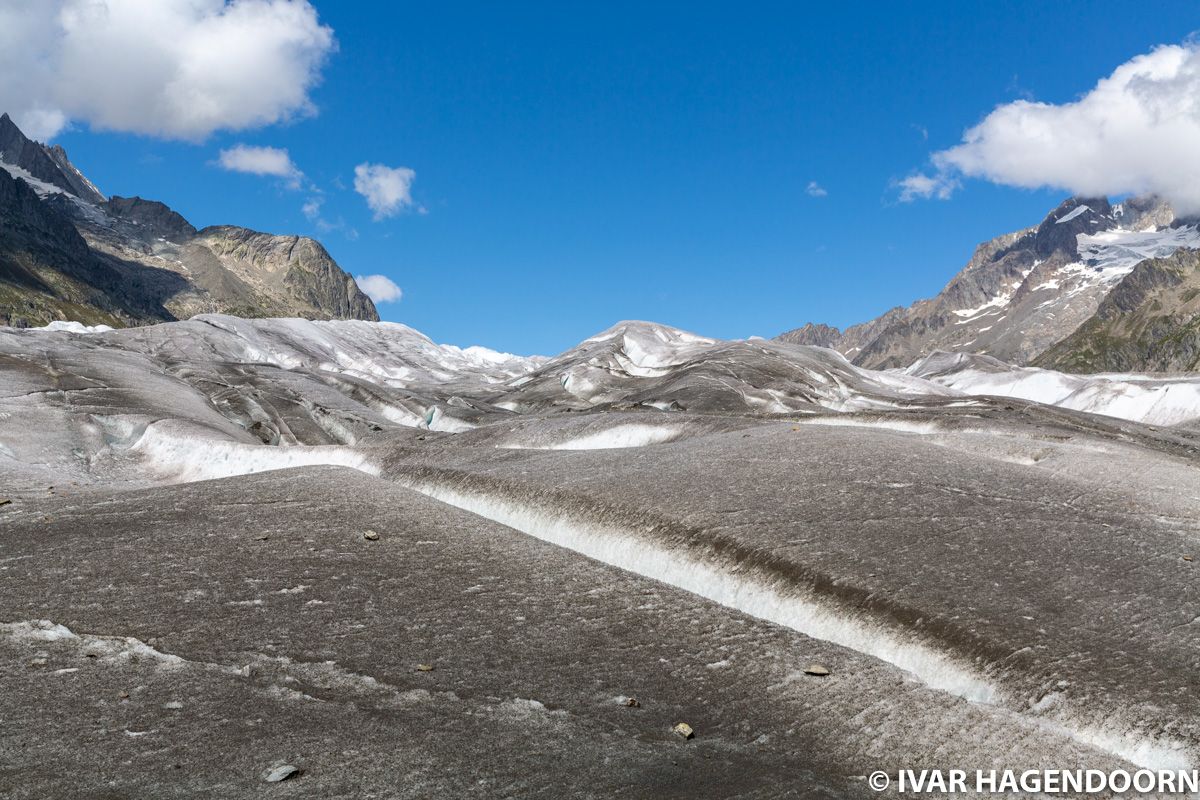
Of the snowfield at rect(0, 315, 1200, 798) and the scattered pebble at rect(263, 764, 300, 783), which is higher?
the snowfield at rect(0, 315, 1200, 798)

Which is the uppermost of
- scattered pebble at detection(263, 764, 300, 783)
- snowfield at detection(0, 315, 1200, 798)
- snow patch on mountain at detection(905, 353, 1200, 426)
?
snow patch on mountain at detection(905, 353, 1200, 426)

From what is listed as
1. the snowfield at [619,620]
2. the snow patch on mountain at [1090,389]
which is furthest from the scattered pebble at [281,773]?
the snow patch on mountain at [1090,389]

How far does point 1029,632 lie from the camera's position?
12.0m

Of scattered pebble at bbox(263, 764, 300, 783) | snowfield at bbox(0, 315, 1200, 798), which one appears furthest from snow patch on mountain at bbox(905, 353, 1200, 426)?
scattered pebble at bbox(263, 764, 300, 783)

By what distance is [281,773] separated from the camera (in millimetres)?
7918

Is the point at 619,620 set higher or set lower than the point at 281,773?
higher

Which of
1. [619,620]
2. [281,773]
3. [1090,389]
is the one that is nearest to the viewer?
[281,773]

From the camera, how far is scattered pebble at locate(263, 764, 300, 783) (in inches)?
309

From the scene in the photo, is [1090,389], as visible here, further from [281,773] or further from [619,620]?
[281,773]

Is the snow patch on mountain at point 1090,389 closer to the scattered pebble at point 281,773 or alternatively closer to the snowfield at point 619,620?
the snowfield at point 619,620

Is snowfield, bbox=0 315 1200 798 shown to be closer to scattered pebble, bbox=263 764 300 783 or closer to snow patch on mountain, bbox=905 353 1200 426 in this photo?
scattered pebble, bbox=263 764 300 783

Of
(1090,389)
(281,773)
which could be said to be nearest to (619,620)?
(281,773)

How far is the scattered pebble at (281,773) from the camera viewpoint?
25.7 feet

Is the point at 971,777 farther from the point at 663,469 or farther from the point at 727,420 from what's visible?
the point at 727,420
